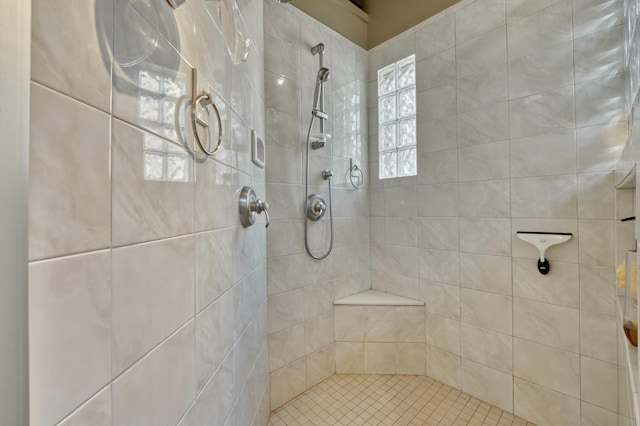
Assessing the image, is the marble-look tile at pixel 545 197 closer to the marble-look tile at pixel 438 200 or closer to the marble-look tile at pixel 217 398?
the marble-look tile at pixel 438 200

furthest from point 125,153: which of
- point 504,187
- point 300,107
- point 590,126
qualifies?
point 590,126


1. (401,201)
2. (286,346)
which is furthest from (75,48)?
(401,201)

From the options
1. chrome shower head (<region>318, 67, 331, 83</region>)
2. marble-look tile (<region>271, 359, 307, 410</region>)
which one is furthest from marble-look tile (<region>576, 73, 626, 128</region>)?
marble-look tile (<region>271, 359, 307, 410</region>)

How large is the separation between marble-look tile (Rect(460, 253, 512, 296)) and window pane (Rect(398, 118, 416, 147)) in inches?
37.7

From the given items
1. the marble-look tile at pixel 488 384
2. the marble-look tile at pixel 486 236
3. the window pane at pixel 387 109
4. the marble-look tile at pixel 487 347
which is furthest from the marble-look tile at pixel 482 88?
the marble-look tile at pixel 488 384

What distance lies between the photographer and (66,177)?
0.38 metres

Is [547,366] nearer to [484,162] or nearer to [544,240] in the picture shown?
[544,240]

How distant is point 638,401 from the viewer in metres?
0.61

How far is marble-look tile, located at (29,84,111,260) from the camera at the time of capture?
1.12ft

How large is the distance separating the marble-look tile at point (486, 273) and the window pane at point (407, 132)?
957 millimetres

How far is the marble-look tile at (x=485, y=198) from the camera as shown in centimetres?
172

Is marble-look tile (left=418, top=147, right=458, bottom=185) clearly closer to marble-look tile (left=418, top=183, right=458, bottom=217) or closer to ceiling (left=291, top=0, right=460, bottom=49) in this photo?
marble-look tile (left=418, top=183, right=458, bottom=217)

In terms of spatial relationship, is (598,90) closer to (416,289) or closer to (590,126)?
(590,126)

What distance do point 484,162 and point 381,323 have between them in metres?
1.37
